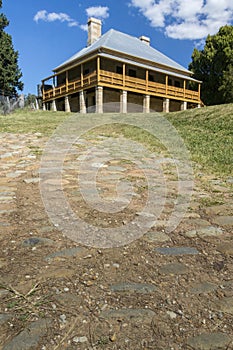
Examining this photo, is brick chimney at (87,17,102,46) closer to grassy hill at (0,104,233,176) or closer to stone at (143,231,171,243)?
grassy hill at (0,104,233,176)

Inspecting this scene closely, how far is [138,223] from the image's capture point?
8.89 ft

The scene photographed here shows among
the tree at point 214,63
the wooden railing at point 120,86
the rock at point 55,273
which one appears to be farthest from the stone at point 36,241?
the tree at point 214,63

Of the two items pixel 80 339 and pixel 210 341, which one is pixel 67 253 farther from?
pixel 210 341

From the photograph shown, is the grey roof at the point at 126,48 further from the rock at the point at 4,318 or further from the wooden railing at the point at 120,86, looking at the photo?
the rock at the point at 4,318

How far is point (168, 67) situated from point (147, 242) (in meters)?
27.2

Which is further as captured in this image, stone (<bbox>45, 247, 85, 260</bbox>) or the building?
the building

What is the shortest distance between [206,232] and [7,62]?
35.4 meters

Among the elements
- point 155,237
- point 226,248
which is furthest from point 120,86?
point 226,248

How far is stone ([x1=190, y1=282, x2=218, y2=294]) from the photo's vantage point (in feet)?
5.71

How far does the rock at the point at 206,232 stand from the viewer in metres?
2.53

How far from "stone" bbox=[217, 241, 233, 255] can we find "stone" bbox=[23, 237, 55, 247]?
4.31 ft

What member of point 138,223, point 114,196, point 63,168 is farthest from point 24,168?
point 138,223

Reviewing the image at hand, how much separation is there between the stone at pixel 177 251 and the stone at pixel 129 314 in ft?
2.28

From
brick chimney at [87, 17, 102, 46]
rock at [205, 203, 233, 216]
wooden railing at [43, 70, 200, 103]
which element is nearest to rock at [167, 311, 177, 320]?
rock at [205, 203, 233, 216]
